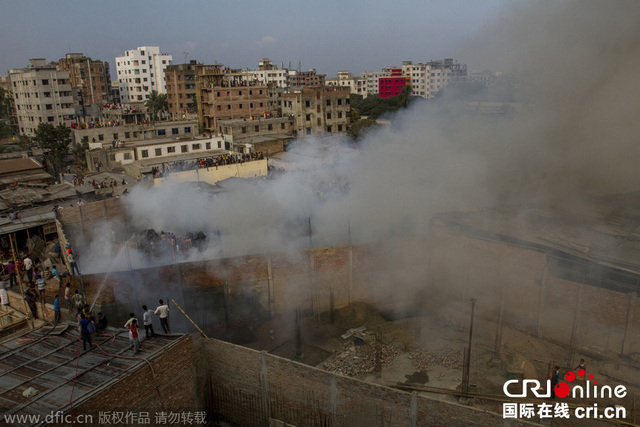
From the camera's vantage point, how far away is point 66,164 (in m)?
29.5

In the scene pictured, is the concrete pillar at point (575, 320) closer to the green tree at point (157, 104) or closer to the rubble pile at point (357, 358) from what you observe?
the rubble pile at point (357, 358)

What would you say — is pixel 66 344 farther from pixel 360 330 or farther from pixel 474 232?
pixel 474 232

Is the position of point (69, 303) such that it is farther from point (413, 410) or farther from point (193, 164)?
point (193, 164)

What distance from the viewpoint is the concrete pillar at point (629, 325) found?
31.7ft

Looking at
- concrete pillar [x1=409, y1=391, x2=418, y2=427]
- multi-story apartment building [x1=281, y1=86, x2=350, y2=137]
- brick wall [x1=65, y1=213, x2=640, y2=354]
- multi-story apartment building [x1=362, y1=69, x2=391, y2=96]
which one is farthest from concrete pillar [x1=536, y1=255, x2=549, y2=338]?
multi-story apartment building [x1=362, y1=69, x2=391, y2=96]

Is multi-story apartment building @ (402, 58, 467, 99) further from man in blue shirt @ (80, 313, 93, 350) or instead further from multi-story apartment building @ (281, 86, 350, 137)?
man in blue shirt @ (80, 313, 93, 350)

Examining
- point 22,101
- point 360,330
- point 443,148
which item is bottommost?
point 360,330

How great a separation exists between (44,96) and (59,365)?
3602cm

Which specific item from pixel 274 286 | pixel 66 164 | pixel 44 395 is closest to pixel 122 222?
pixel 274 286

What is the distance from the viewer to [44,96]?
3691cm

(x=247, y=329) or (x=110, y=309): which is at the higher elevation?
(x=110, y=309)

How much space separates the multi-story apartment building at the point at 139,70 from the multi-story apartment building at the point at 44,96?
21.2 meters

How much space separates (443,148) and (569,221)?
17.8ft

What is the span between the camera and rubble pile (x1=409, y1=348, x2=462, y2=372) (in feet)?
33.7
